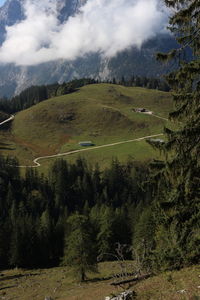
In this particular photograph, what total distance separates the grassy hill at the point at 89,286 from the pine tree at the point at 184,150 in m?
1.06

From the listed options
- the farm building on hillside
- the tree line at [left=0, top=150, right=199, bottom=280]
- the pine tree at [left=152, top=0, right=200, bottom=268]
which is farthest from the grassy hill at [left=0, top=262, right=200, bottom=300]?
the farm building on hillside

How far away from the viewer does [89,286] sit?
4044 cm

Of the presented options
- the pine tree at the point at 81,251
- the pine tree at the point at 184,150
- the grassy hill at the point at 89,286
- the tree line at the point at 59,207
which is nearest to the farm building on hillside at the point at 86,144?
the tree line at the point at 59,207

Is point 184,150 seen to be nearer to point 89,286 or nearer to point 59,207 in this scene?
point 89,286

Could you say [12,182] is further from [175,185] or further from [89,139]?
[175,185]

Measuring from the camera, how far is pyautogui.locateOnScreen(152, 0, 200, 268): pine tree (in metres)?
13.3

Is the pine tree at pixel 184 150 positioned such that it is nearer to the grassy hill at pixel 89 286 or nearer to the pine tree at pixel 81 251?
the grassy hill at pixel 89 286

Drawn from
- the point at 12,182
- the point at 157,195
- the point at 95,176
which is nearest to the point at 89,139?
the point at 95,176

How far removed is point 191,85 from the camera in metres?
13.7

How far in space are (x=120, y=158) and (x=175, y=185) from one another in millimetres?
123620

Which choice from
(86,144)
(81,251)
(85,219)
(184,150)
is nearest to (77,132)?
(86,144)

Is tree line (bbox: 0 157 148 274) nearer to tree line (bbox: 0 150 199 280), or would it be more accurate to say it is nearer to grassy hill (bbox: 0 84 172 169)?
tree line (bbox: 0 150 199 280)

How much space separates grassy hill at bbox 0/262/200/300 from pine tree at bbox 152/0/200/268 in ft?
3.46

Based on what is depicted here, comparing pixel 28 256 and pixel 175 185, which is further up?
pixel 175 185
